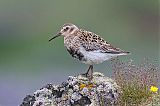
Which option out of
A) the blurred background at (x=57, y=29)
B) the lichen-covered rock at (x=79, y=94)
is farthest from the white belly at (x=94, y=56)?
the blurred background at (x=57, y=29)

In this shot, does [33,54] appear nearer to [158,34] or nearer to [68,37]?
[158,34]

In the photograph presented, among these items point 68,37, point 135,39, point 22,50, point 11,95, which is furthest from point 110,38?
point 68,37

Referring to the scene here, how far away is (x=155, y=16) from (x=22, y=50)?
5.24 meters

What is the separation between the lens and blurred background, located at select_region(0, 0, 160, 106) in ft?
96.0

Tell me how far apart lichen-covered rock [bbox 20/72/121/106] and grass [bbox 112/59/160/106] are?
6.3 inches

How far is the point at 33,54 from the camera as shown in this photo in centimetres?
3106

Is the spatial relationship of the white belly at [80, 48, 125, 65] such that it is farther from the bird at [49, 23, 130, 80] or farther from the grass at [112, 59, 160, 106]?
the grass at [112, 59, 160, 106]

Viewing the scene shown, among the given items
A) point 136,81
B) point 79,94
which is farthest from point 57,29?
point 79,94

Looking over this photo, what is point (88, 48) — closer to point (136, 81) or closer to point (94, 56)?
point (94, 56)

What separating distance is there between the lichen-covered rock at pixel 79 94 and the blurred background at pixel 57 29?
1064cm

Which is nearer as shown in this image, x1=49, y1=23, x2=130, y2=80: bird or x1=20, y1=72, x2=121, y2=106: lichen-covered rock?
x1=20, y1=72, x2=121, y2=106: lichen-covered rock

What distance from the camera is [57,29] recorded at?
31.4m

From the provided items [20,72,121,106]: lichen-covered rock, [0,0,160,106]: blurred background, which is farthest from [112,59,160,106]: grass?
[0,0,160,106]: blurred background

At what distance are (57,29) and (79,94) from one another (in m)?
15.1
